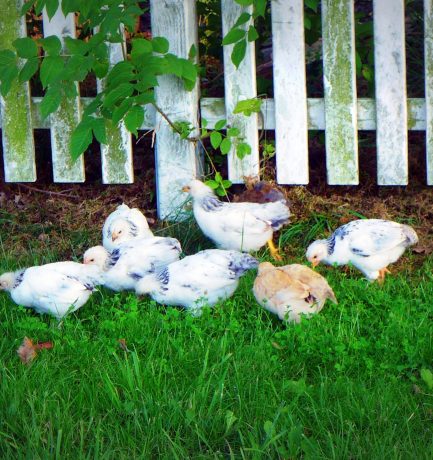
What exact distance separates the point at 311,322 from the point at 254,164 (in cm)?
179

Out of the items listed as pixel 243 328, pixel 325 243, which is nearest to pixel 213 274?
pixel 243 328

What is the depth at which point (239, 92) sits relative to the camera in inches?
235

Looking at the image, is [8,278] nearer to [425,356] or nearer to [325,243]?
[325,243]

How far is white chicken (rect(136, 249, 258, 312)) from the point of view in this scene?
4.84 meters

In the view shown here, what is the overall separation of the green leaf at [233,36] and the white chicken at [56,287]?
5.40 ft

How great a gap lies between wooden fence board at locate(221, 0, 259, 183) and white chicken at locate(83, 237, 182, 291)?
1.00 metres

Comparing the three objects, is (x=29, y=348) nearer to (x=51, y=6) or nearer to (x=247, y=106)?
(x=51, y=6)

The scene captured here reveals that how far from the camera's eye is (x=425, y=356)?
419 centimetres

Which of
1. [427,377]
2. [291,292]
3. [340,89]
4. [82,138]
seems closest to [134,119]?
[82,138]

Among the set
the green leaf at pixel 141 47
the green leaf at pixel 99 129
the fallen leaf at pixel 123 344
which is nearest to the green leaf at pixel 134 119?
the green leaf at pixel 99 129

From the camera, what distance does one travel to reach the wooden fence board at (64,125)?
606 centimetres

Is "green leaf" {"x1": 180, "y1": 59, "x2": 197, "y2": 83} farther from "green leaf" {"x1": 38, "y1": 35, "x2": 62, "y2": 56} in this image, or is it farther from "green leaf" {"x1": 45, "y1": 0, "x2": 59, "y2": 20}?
"green leaf" {"x1": 45, "y1": 0, "x2": 59, "y2": 20}

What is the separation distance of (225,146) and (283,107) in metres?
0.44

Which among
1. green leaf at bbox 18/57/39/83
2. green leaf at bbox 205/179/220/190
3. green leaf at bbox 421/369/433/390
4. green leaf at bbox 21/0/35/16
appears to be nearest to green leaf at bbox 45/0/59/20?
green leaf at bbox 21/0/35/16
